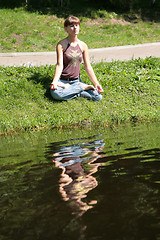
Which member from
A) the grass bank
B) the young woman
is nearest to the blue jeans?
the young woman

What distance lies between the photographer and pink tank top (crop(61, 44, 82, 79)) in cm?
749

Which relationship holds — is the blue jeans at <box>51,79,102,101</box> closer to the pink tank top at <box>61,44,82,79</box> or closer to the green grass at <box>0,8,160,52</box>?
the pink tank top at <box>61,44,82,79</box>

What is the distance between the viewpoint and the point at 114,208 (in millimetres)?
1971

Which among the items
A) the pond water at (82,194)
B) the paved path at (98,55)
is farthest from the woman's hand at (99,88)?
the paved path at (98,55)

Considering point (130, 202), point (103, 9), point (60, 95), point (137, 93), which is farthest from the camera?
point (103, 9)

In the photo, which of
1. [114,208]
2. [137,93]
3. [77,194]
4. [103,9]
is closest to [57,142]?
[77,194]

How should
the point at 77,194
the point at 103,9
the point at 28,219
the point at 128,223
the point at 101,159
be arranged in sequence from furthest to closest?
1. the point at 103,9
2. the point at 101,159
3. the point at 77,194
4. the point at 28,219
5. the point at 128,223

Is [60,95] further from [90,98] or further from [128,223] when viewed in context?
[128,223]

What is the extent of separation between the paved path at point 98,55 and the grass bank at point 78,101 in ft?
11.3

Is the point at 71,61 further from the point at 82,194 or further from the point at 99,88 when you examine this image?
the point at 82,194

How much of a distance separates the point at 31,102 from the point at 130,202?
5.83 metres

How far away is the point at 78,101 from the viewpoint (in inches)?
303

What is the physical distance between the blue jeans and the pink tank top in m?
0.16

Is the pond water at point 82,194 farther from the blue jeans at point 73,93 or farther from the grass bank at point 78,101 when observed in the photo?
the blue jeans at point 73,93
